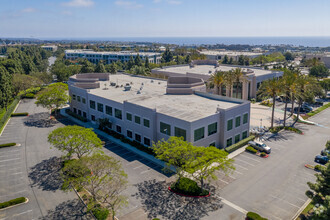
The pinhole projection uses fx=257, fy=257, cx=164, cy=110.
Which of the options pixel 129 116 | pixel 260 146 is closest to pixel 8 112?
pixel 129 116

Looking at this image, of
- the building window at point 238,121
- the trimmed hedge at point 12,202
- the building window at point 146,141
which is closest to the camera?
the trimmed hedge at point 12,202

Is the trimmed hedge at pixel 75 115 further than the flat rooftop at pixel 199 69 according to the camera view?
No

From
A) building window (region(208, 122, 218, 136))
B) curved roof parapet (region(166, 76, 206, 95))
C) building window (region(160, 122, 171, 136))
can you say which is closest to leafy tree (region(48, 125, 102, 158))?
building window (region(160, 122, 171, 136))

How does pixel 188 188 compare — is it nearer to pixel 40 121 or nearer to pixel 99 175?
pixel 99 175

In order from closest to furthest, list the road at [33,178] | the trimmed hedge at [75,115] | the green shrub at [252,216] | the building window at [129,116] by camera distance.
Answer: the green shrub at [252,216]
the road at [33,178]
the building window at [129,116]
the trimmed hedge at [75,115]

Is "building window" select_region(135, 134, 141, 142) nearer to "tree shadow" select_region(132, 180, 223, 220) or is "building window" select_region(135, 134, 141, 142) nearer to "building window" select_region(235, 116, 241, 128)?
"tree shadow" select_region(132, 180, 223, 220)

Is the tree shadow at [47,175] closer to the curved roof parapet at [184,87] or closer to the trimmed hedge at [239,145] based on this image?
the trimmed hedge at [239,145]

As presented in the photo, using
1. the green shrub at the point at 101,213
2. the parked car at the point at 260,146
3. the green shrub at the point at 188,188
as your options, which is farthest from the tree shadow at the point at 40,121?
the parked car at the point at 260,146
